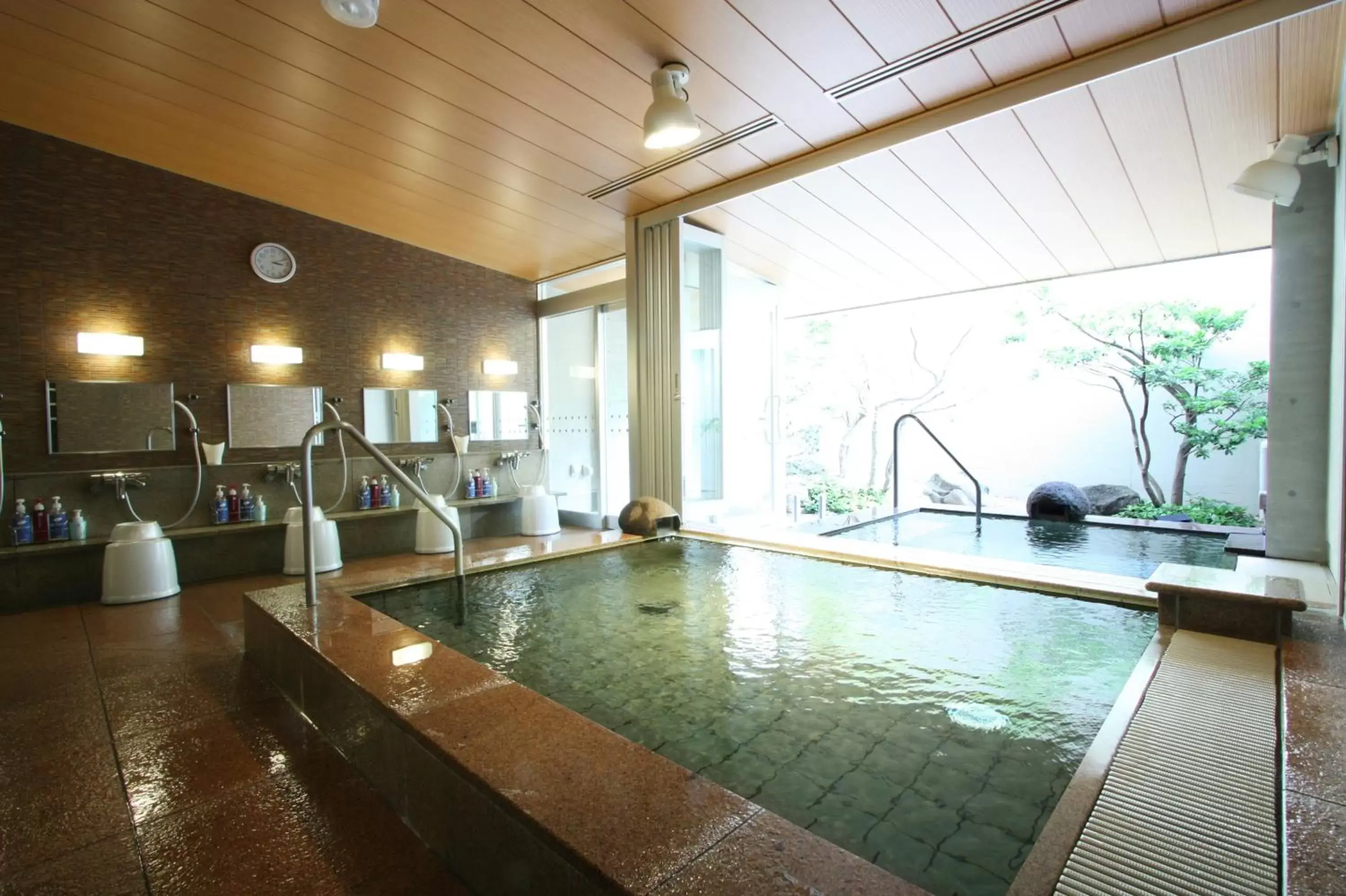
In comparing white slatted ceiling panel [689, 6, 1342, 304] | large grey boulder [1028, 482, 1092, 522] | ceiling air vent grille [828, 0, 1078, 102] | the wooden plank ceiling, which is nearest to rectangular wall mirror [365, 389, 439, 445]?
the wooden plank ceiling

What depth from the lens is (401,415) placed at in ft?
17.4

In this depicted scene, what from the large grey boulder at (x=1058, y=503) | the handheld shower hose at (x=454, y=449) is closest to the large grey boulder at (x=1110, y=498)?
the large grey boulder at (x=1058, y=503)

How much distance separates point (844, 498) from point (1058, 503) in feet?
10.7

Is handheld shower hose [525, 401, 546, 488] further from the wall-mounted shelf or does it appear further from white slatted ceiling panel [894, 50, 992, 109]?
white slatted ceiling panel [894, 50, 992, 109]

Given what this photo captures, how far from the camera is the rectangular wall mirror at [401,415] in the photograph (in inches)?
203

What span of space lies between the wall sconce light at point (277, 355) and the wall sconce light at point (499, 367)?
5.00ft

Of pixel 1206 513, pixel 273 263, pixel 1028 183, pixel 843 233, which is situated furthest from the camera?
pixel 1206 513

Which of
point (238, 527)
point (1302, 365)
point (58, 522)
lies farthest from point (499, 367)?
point (1302, 365)

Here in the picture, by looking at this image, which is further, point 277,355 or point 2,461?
point 277,355

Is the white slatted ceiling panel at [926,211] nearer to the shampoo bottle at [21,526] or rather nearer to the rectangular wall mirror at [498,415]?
the rectangular wall mirror at [498,415]

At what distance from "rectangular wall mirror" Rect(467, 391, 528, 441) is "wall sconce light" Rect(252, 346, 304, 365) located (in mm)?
1400

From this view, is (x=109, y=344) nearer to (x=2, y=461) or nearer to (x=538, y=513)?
(x=2, y=461)

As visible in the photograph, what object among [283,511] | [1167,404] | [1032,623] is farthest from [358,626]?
[1167,404]

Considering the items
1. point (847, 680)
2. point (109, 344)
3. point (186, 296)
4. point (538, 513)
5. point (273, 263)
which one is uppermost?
point (273, 263)
